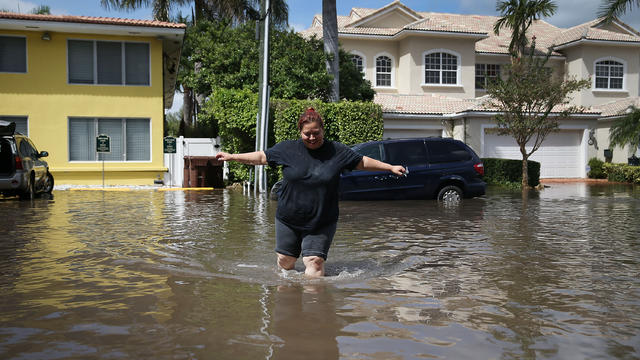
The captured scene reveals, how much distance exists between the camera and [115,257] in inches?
296

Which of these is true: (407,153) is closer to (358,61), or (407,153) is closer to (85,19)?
(85,19)

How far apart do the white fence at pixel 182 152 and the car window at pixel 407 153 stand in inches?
391

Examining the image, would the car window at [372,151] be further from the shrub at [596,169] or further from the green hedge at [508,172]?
the shrub at [596,169]

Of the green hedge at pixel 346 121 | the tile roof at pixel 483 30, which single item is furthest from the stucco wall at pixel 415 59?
the green hedge at pixel 346 121

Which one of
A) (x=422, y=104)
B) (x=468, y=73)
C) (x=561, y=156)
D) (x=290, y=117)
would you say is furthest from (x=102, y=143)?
(x=561, y=156)

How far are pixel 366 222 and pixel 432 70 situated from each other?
25157 millimetres

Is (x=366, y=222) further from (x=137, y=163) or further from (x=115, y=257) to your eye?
(x=137, y=163)

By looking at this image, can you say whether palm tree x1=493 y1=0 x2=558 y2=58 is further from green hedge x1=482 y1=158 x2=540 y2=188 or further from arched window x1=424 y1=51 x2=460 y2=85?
green hedge x1=482 y1=158 x2=540 y2=188

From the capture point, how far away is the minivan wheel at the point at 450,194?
50.7 feet

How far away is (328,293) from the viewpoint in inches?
221

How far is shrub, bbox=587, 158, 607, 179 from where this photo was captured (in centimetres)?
3072

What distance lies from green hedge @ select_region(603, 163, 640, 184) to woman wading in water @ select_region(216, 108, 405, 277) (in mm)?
25977

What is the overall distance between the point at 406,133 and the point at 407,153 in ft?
48.6

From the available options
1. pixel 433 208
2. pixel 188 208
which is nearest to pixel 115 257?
pixel 188 208
